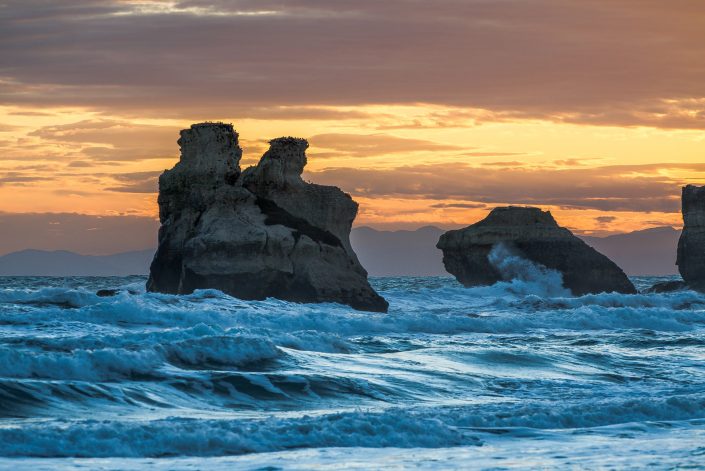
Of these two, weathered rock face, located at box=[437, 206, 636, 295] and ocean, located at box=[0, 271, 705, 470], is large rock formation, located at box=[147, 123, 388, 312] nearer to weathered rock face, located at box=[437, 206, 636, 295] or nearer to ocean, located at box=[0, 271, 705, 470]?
ocean, located at box=[0, 271, 705, 470]

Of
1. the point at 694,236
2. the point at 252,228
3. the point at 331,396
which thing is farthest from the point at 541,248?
the point at 331,396

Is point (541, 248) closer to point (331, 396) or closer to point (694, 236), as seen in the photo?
point (694, 236)

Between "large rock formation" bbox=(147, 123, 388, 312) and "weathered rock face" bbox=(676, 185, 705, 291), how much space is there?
1060 inches

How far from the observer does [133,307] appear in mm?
32719

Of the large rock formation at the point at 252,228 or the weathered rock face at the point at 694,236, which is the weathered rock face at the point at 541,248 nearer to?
the weathered rock face at the point at 694,236

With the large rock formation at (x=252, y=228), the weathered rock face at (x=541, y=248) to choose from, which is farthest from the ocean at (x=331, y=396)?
the weathered rock face at (x=541, y=248)

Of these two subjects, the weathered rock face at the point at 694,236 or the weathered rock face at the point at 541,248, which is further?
the weathered rock face at the point at 694,236

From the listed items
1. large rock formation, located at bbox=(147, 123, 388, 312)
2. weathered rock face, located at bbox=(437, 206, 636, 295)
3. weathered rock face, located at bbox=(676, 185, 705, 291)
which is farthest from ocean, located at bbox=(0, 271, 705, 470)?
weathered rock face, located at bbox=(676, 185, 705, 291)

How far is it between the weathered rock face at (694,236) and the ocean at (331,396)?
33464 mm

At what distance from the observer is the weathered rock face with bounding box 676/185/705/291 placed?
65250 mm

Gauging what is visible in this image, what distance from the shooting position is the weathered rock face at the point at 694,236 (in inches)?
2569

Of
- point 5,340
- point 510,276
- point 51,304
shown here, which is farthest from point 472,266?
point 5,340

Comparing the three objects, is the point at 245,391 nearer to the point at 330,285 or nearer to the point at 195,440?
the point at 195,440

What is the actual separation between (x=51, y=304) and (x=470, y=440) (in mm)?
25523
